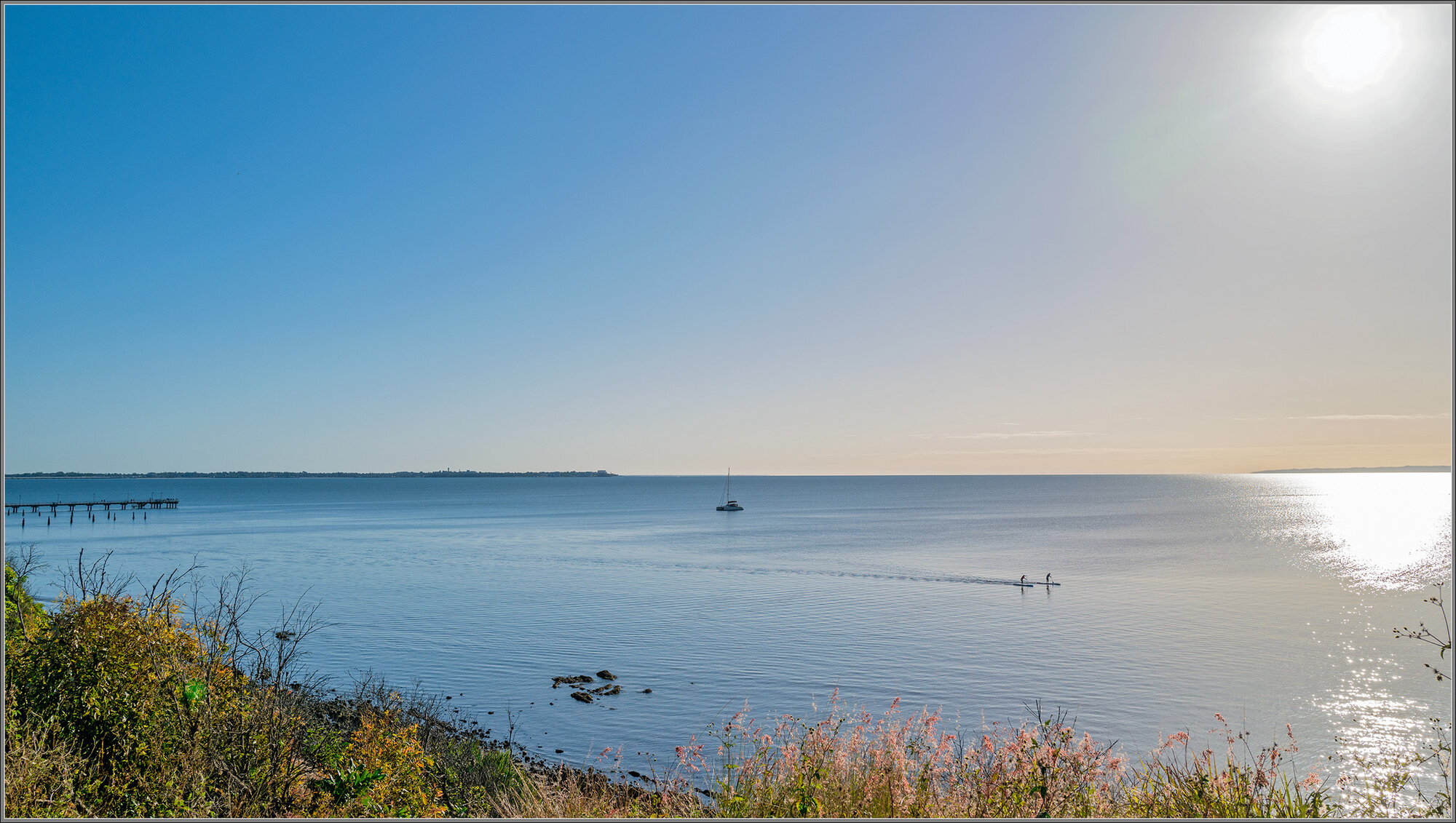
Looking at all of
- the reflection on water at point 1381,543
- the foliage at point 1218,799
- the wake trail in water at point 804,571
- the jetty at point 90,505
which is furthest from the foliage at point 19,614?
the jetty at point 90,505

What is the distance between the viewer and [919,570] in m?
56.6

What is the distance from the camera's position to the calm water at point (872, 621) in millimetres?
25500

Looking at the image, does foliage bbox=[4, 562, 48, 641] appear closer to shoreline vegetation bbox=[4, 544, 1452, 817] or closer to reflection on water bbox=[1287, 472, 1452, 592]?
shoreline vegetation bbox=[4, 544, 1452, 817]

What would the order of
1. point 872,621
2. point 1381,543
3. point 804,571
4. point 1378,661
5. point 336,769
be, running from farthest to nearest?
point 1381,543
point 804,571
point 872,621
point 1378,661
point 336,769

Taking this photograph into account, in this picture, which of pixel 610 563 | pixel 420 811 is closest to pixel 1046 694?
pixel 420 811

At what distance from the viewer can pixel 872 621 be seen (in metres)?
38.7

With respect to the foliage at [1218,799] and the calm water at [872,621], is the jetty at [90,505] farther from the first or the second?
the foliage at [1218,799]

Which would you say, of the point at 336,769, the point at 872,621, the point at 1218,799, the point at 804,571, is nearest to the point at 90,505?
the point at 804,571

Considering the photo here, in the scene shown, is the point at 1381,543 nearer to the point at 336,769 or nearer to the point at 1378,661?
the point at 1378,661

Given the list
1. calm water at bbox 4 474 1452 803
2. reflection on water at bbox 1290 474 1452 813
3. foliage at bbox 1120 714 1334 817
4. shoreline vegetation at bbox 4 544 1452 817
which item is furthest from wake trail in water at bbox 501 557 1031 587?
foliage at bbox 1120 714 1334 817

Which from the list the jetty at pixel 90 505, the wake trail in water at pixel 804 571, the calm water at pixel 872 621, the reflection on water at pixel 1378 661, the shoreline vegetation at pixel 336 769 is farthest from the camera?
the jetty at pixel 90 505

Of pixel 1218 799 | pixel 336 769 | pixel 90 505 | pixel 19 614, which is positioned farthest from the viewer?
pixel 90 505

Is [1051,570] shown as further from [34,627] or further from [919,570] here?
[34,627]

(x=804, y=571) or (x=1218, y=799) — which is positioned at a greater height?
(x=1218, y=799)
